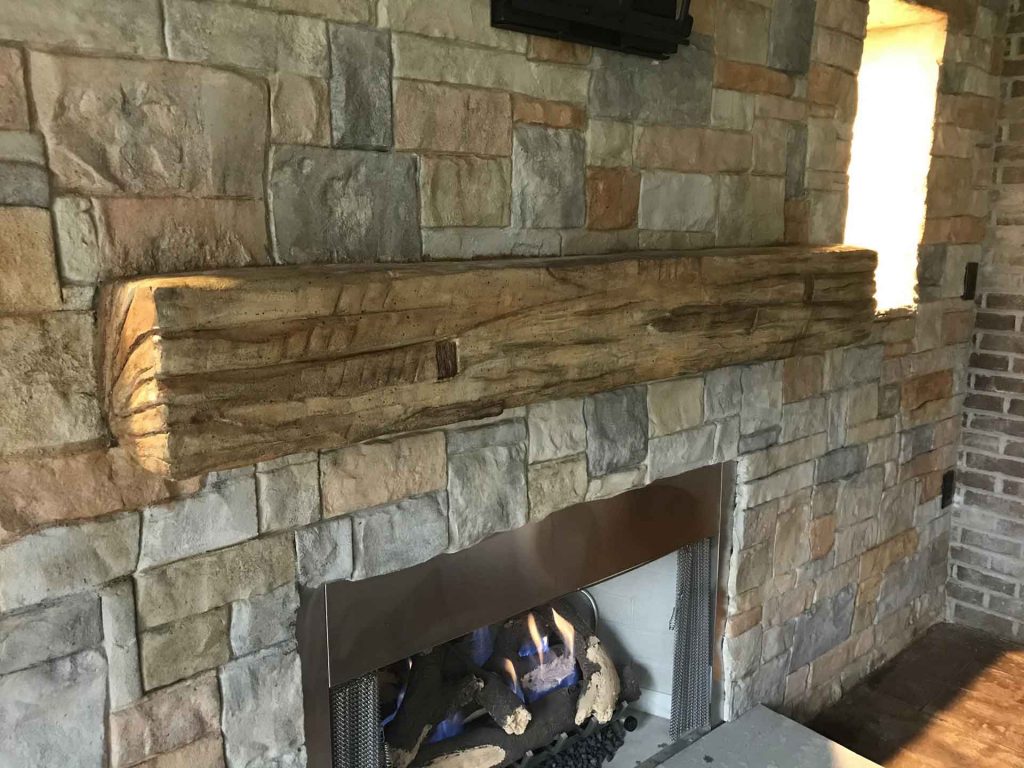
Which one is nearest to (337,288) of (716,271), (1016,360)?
(716,271)

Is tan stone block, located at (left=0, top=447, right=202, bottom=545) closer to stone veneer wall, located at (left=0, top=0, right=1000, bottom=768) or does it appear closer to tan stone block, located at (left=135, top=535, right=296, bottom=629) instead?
stone veneer wall, located at (left=0, top=0, right=1000, bottom=768)

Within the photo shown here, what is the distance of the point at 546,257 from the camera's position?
1.50 metres

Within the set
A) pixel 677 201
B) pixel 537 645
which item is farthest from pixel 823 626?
pixel 677 201

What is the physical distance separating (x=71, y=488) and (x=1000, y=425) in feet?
9.29

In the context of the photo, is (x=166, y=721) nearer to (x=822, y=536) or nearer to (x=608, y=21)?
(x=608, y=21)

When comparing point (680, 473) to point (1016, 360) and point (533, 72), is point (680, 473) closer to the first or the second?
point (533, 72)

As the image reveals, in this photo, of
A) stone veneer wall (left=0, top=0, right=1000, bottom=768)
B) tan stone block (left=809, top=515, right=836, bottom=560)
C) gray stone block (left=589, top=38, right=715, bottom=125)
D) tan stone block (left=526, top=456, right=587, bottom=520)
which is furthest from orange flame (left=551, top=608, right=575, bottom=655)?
gray stone block (left=589, top=38, right=715, bottom=125)

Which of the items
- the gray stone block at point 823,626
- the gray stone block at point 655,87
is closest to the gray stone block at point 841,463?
the gray stone block at point 823,626

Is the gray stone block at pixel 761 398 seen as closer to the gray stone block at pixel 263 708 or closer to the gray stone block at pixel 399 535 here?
the gray stone block at pixel 399 535

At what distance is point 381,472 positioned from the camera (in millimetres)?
1320

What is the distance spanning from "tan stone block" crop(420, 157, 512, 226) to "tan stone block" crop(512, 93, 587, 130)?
9cm

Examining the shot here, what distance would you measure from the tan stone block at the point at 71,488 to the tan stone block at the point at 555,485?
0.67 m

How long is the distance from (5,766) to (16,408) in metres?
0.46

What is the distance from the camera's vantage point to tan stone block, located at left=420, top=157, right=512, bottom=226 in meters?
1.34
